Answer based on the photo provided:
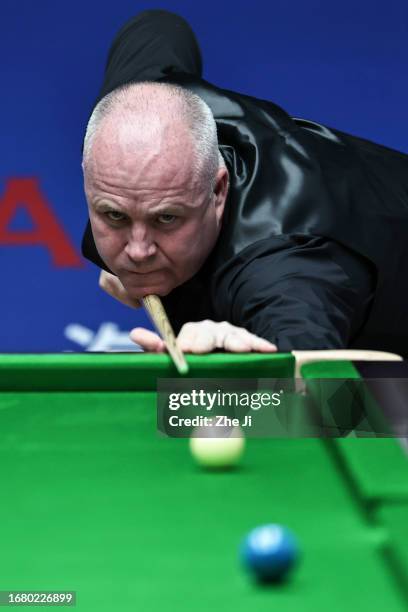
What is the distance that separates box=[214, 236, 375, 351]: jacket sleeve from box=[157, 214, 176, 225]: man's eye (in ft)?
0.66

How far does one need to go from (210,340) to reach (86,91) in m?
2.75

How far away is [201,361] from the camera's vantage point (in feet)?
5.64

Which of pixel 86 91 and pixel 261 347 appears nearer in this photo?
pixel 261 347

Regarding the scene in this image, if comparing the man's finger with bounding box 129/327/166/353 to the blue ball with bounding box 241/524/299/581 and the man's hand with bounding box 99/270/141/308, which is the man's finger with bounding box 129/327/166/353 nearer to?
the blue ball with bounding box 241/524/299/581

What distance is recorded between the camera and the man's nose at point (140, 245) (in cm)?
260

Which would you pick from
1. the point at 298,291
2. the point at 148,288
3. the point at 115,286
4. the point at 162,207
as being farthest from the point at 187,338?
the point at 115,286

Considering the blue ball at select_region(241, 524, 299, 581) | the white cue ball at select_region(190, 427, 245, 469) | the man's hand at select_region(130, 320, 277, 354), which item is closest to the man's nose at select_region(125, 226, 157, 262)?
the man's hand at select_region(130, 320, 277, 354)

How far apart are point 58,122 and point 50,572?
11.6 ft

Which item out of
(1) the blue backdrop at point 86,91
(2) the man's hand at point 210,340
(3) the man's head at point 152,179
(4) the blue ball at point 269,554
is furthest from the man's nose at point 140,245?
(1) the blue backdrop at point 86,91

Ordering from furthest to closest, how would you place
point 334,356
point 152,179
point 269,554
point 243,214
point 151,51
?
point 151,51 < point 243,214 < point 152,179 < point 334,356 < point 269,554

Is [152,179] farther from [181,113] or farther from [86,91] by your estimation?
[86,91]

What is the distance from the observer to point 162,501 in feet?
4.25

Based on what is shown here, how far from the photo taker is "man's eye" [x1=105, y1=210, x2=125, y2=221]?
2.62 meters

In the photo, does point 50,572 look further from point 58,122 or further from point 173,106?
point 58,122
